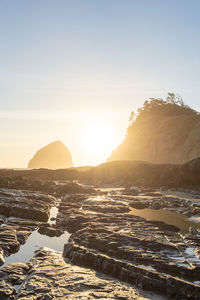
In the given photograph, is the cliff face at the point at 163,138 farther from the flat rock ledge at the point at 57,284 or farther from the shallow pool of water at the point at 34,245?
the flat rock ledge at the point at 57,284

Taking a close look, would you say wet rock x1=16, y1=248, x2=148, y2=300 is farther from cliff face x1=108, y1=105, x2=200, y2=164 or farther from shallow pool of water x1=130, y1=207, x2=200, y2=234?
cliff face x1=108, y1=105, x2=200, y2=164

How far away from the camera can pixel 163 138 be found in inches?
3430

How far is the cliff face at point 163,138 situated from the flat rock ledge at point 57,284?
223 feet

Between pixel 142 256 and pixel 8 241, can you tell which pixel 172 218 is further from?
pixel 8 241

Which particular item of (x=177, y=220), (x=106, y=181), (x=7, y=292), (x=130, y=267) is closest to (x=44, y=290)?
(x=7, y=292)

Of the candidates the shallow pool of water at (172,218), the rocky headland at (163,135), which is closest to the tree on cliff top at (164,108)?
the rocky headland at (163,135)

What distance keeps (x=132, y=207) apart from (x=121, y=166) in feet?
135

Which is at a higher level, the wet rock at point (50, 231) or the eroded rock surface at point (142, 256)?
the eroded rock surface at point (142, 256)

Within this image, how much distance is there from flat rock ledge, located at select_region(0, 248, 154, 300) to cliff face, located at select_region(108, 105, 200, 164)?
2676 inches

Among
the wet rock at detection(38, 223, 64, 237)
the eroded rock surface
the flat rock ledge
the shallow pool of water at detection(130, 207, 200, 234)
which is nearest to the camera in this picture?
the flat rock ledge

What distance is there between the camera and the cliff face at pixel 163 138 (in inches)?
3108

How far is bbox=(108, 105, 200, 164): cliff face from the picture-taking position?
Result: 78.9 meters

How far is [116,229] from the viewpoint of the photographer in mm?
14430

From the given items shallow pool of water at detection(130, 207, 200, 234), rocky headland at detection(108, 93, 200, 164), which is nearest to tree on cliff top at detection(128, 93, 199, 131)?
rocky headland at detection(108, 93, 200, 164)
